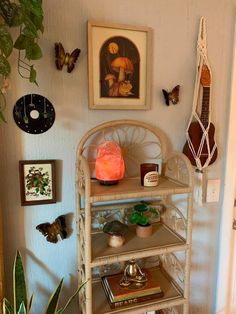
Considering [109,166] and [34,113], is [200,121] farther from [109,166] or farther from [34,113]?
[34,113]

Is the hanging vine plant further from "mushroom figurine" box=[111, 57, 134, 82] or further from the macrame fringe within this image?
the macrame fringe

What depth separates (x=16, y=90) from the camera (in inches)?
38.8

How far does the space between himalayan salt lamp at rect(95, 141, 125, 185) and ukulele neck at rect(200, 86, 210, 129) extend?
1.66 ft

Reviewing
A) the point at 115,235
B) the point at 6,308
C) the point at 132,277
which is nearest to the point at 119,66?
the point at 115,235

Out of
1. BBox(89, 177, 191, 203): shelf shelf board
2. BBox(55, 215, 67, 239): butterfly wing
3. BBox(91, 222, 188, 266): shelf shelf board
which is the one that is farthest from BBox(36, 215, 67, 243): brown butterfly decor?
BBox(89, 177, 191, 203): shelf shelf board

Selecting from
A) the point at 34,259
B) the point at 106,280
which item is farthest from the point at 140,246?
the point at 34,259

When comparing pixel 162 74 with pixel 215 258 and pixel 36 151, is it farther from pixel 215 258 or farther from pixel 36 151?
pixel 215 258

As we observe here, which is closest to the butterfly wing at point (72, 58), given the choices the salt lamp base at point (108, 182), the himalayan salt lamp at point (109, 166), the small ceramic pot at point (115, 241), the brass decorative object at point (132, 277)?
the himalayan salt lamp at point (109, 166)

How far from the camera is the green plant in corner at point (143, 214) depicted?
106 centimetres

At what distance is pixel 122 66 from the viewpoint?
1.08 m

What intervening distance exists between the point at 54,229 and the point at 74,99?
58 centimetres

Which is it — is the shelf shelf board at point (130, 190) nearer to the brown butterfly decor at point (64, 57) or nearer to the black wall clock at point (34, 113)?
the black wall clock at point (34, 113)

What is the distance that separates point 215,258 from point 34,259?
0.98 meters

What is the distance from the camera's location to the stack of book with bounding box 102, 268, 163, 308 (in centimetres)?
101
